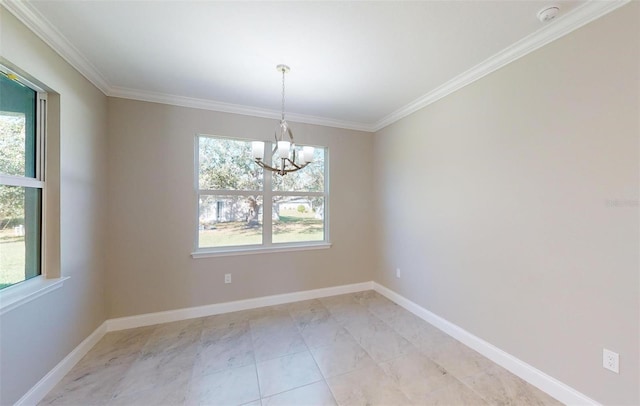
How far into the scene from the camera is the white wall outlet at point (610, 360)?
4.85 feet

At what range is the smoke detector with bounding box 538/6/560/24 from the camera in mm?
1535

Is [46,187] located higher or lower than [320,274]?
higher

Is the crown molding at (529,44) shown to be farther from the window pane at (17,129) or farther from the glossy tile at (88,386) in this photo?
the glossy tile at (88,386)

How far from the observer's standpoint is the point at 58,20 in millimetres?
1672

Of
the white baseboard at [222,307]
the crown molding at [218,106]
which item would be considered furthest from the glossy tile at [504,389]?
the crown molding at [218,106]

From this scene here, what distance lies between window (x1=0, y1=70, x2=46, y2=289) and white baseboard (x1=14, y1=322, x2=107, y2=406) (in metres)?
A: 0.72

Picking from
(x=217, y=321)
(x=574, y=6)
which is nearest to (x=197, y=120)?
(x=217, y=321)

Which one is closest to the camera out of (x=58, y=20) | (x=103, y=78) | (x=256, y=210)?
(x=58, y=20)

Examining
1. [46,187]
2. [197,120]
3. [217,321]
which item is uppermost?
[197,120]

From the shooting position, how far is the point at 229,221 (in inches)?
126

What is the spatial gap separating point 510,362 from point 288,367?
1.82 metres

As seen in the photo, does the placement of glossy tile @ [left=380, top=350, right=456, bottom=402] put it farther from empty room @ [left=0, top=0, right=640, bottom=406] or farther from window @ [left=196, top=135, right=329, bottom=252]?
window @ [left=196, top=135, right=329, bottom=252]

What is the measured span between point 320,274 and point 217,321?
143cm

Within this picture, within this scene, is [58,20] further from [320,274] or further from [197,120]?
[320,274]
